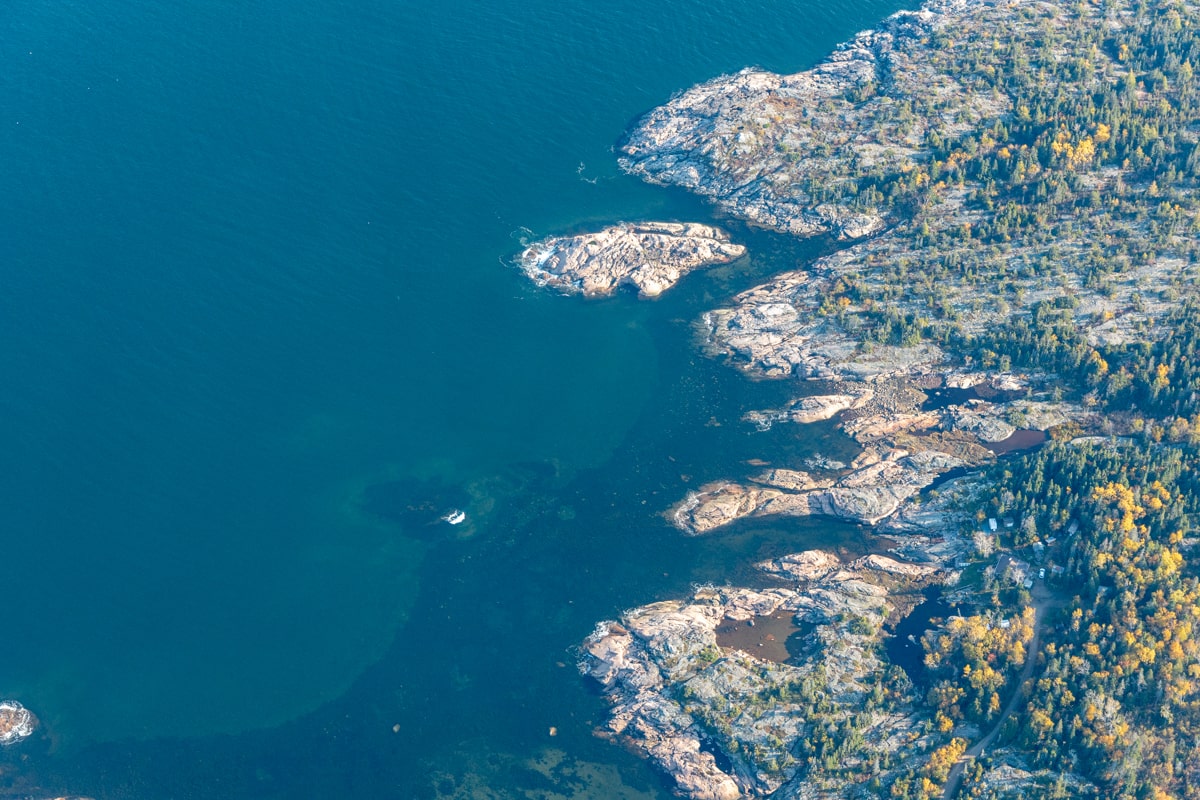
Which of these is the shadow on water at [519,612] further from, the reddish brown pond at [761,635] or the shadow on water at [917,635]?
the shadow on water at [917,635]

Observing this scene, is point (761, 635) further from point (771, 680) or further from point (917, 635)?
Answer: point (917, 635)

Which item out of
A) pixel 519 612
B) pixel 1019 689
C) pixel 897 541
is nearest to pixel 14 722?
pixel 519 612

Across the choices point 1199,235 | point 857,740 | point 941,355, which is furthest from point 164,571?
point 1199,235

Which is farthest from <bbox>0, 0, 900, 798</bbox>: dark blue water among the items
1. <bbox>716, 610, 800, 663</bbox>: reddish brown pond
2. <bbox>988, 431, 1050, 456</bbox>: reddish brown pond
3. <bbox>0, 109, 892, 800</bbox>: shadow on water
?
<bbox>988, 431, 1050, 456</bbox>: reddish brown pond

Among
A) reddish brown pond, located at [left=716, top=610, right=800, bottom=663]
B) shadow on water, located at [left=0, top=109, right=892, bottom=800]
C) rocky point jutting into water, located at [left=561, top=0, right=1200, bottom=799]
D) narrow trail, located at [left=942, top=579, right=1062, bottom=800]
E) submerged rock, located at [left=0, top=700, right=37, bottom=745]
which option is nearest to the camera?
narrow trail, located at [left=942, top=579, right=1062, bottom=800]

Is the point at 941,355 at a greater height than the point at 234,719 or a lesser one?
greater

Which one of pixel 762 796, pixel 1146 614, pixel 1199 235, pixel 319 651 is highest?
pixel 1199 235

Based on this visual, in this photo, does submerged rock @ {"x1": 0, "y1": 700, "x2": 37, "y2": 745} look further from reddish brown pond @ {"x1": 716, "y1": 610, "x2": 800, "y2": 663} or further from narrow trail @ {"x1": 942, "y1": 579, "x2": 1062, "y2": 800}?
narrow trail @ {"x1": 942, "y1": 579, "x2": 1062, "y2": 800}

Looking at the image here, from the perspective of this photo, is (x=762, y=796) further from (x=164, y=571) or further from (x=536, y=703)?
(x=164, y=571)
